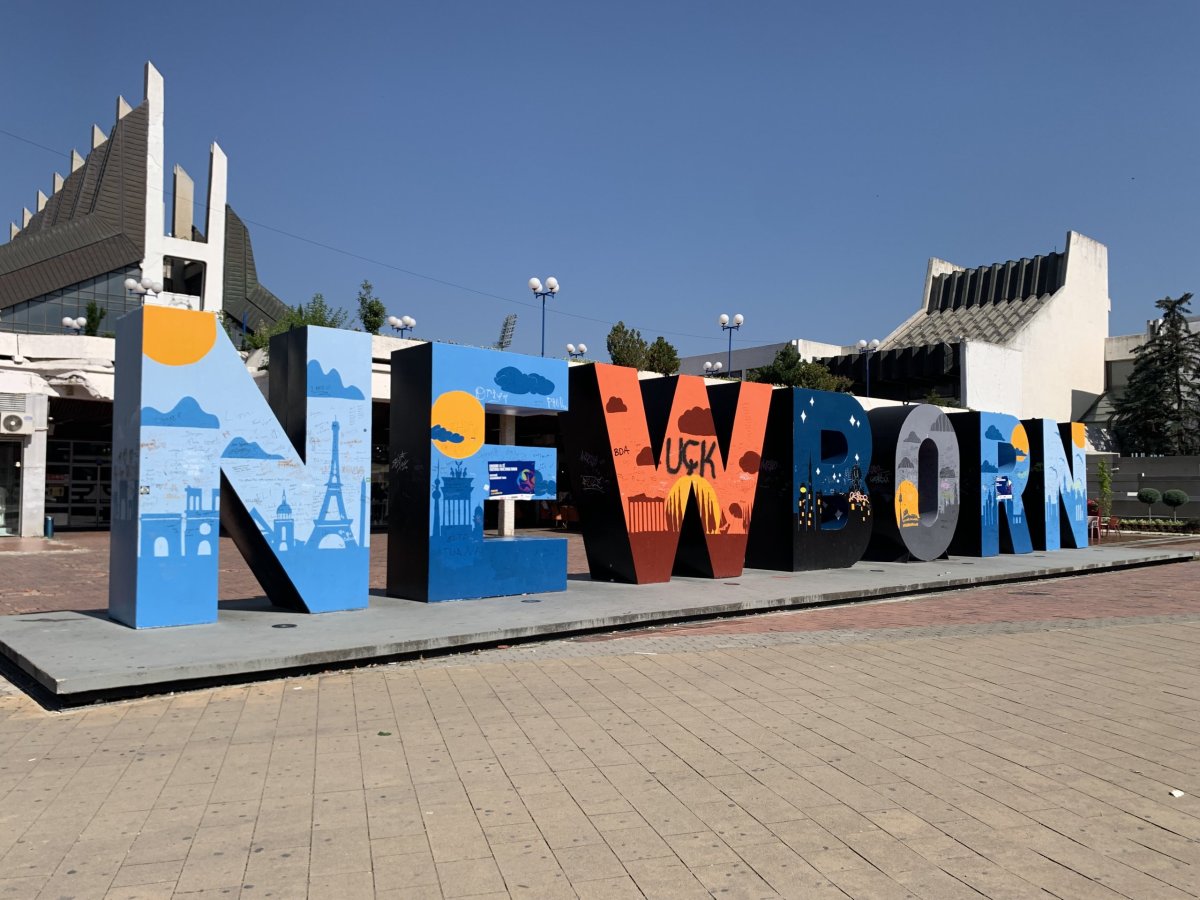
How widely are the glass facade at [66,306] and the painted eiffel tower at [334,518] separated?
2061 inches

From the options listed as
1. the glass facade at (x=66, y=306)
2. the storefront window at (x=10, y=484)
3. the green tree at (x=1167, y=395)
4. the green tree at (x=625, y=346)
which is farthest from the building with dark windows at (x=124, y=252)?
the green tree at (x=1167, y=395)

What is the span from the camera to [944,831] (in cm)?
452

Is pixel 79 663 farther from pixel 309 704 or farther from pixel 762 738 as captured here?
pixel 762 738

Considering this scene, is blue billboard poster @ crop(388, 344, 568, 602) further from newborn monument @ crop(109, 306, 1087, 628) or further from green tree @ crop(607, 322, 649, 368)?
green tree @ crop(607, 322, 649, 368)

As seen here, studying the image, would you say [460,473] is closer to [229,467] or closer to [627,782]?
[229,467]

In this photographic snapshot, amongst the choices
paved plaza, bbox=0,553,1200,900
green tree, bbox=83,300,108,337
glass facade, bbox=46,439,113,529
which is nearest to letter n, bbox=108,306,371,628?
paved plaza, bbox=0,553,1200,900

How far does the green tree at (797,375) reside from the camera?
5216 centimetres

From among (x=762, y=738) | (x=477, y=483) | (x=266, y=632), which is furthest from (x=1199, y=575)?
(x=266, y=632)

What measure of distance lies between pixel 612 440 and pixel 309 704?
7243mm

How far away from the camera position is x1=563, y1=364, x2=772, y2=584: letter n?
13.8 metres

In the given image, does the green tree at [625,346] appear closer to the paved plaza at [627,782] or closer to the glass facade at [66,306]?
the glass facade at [66,306]

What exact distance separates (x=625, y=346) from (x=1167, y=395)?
33.8 metres

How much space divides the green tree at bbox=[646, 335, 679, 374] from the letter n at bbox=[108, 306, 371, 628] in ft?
133

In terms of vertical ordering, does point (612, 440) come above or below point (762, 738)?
above
